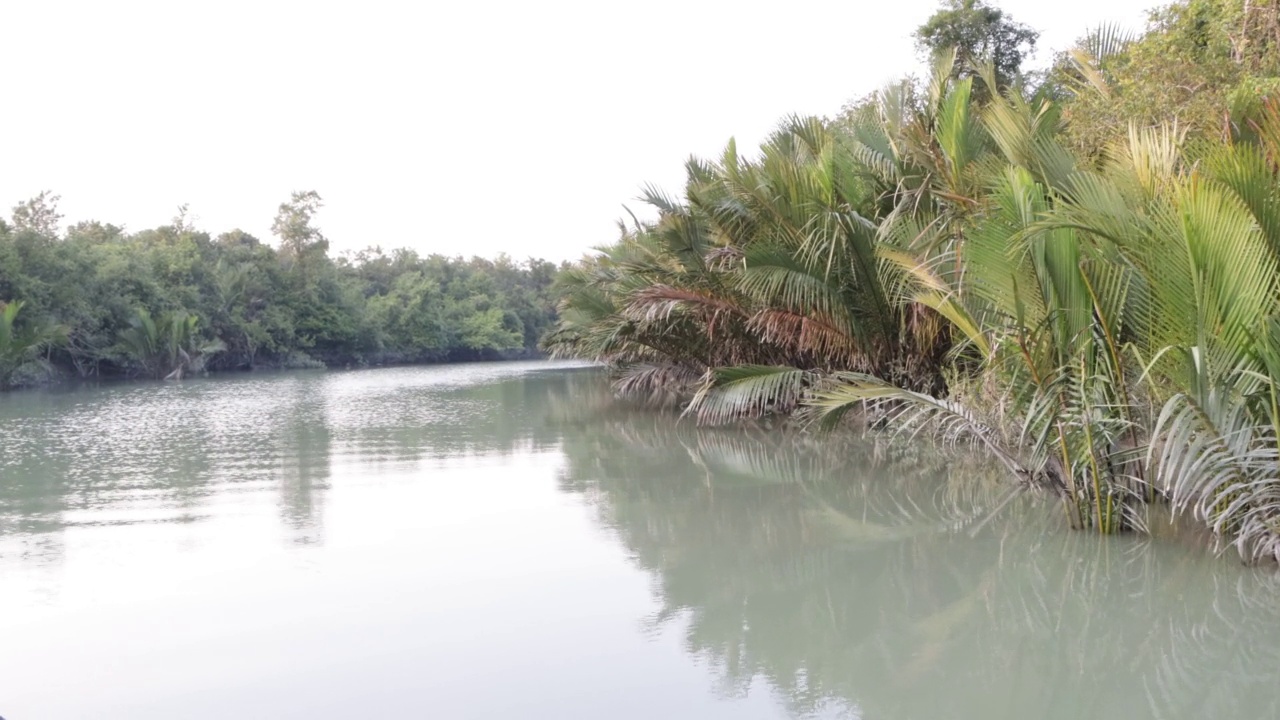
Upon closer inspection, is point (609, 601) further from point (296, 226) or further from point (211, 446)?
point (296, 226)

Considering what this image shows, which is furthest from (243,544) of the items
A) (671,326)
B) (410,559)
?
(671,326)

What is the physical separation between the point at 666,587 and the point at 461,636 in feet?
3.42

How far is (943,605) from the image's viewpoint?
4047 millimetres

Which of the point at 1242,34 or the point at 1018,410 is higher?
the point at 1242,34

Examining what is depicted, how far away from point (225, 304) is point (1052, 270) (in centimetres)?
3799

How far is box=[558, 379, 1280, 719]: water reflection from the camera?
311 centimetres

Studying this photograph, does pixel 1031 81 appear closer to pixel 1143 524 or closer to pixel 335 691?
pixel 1143 524

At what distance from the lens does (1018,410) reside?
5055mm

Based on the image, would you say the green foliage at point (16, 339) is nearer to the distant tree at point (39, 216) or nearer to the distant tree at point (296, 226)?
the distant tree at point (39, 216)

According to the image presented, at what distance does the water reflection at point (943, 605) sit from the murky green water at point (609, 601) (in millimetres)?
16

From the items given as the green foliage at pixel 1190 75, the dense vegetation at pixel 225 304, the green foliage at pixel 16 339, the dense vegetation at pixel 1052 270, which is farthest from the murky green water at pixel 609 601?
the dense vegetation at pixel 225 304

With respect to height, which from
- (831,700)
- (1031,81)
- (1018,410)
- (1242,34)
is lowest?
(831,700)

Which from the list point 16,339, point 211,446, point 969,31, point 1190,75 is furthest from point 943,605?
point 16,339

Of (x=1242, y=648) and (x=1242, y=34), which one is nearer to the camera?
(x=1242, y=648)
